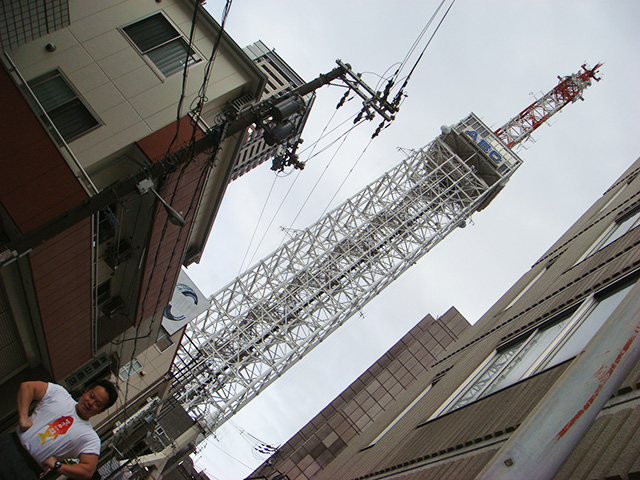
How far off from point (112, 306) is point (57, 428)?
11.0 m

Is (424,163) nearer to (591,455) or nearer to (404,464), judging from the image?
(404,464)

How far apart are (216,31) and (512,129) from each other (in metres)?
36.1

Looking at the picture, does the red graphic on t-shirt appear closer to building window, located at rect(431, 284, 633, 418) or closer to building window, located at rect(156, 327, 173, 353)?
building window, located at rect(431, 284, 633, 418)

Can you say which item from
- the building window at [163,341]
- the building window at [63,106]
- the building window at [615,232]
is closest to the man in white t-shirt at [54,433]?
the building window at [63,106]

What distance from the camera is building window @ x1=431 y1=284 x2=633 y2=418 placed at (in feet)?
18.8

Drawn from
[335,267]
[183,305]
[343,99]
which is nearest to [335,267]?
[335,267]

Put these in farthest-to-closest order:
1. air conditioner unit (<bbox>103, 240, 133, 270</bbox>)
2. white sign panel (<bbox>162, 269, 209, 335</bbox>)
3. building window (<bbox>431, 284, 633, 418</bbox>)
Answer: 1. white sign panel (<bbox>162, 269, 209, 335</bbox>)
2. air conditioner unit (<bbox>103, 240, 133, 270</bbox>)
3. building window (<bbox>431, 284, 633, 418</bbox>)

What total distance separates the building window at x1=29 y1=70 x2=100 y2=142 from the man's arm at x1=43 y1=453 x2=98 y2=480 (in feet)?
25.8

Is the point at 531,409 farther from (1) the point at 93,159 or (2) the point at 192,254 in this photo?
(2) the point at 192,254

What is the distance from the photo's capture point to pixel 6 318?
991 cm

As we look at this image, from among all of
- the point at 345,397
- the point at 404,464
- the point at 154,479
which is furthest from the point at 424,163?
the point at 404,464

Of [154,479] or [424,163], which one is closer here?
[154,479]

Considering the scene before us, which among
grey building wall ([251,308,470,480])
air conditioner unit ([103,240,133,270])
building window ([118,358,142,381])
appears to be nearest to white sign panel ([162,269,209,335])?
building window ([118,358,142,381])

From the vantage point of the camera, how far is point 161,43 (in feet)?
39.0
